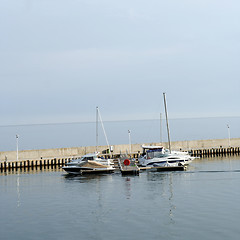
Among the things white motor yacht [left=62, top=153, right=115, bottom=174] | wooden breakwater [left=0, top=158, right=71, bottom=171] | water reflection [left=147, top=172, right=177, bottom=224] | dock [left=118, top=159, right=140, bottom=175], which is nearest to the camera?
water reflection [left=147, top=172, right=177, bottom=224]

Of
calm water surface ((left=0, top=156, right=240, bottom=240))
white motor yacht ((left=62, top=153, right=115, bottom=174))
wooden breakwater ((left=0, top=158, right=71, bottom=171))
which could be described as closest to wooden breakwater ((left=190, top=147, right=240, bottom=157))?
wooden breakwater ((left=0, top=158, right=71, bottom=171))

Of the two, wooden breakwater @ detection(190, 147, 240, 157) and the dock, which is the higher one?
wooden breakwater @ detection(190, 147, 240, 157)

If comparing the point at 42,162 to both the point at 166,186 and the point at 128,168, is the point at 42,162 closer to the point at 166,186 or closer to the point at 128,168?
the point at 128,168

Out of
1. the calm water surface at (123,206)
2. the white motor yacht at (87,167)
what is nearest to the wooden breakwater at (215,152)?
the calm water surface at (123,206)

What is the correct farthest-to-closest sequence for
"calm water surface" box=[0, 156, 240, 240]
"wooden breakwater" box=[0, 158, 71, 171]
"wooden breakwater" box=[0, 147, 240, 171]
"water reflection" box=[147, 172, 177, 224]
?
"wooden breakwater" box=[0, 147, 240, 171] → "wooden breakwater" box=[0, 158, 71, 171] → "water reflection" box=[147, 172, 177, 224] → "calm water surface" box=[0, 156, 240, 240]

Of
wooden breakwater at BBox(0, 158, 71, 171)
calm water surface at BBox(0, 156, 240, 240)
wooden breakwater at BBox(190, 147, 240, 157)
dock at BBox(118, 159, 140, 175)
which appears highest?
wooden breakwater at BBox(190, 147, 240, 157)

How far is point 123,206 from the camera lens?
145 feet

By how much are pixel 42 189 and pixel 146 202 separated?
17158mm

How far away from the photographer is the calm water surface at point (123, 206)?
34031 mm

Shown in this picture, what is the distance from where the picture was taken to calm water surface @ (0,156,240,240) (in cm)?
3403

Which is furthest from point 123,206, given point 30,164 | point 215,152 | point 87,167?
point 215,152

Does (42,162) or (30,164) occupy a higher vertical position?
(42,162)

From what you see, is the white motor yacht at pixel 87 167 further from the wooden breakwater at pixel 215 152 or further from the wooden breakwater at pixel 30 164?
the wooden breakwater at pixel 215 152

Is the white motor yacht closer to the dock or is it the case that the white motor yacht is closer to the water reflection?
the dock
